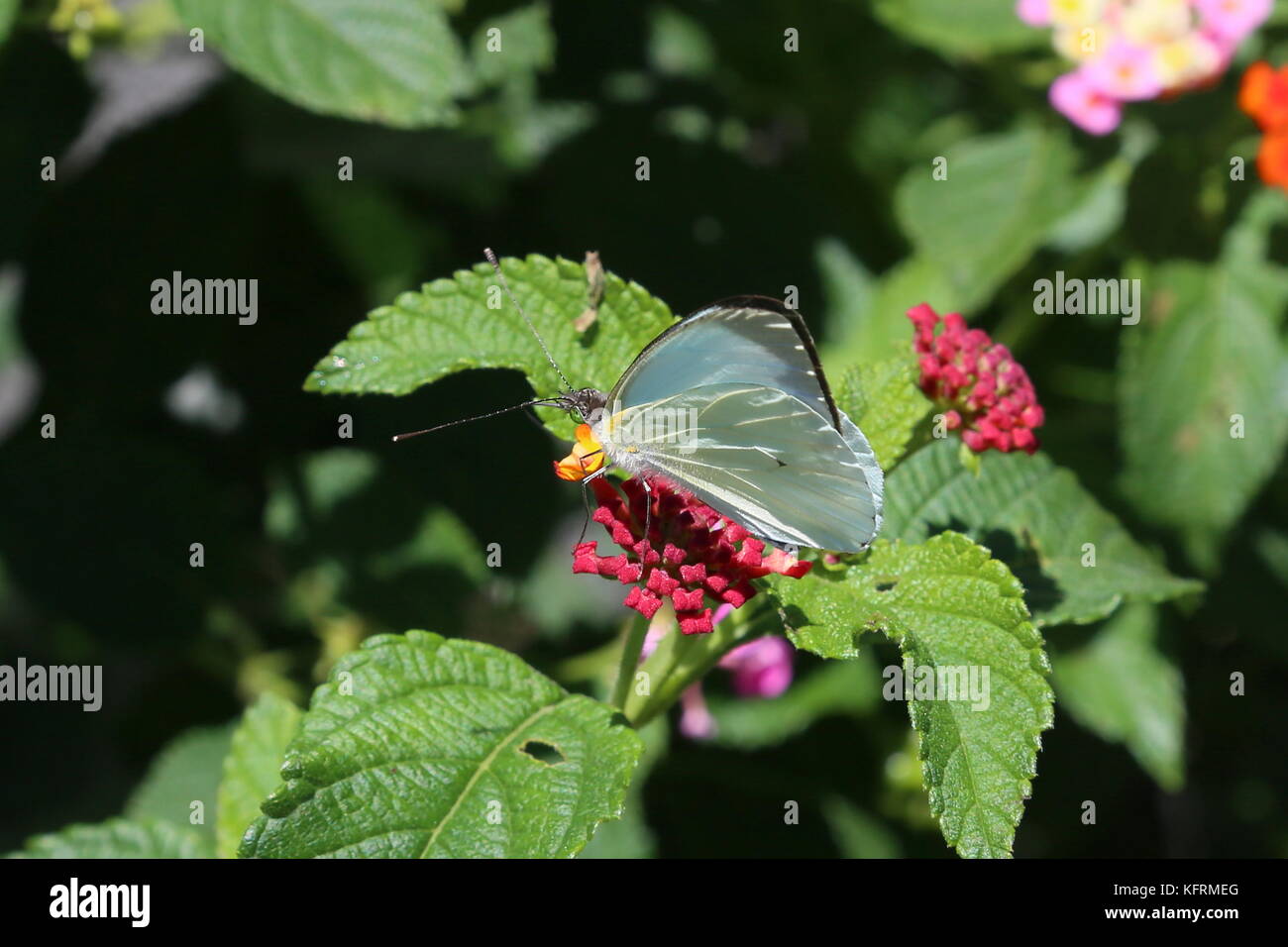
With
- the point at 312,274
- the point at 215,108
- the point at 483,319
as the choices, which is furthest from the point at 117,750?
the point at 483,319

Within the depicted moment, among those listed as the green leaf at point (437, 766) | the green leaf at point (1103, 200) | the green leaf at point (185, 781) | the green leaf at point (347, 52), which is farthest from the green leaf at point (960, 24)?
the green leaf at point (185, 781)

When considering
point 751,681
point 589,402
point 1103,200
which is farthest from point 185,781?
point 1103,200

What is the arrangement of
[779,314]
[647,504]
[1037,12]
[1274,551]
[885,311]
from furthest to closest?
[1274,551], [885,311], [1037,12], [647,504], [779,314]

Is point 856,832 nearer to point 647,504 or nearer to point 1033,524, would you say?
point 1033,524

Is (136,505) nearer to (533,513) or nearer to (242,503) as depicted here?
(242,503)

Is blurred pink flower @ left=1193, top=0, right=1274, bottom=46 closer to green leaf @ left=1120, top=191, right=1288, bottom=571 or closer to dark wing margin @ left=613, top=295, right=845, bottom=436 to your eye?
green leaf @ left=1120, top=191, right=1288, bottom=571

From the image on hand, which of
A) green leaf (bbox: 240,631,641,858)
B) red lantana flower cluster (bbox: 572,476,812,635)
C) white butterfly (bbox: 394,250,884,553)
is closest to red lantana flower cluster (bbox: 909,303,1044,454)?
white butterfly (bbox: 394,250,884,553)
